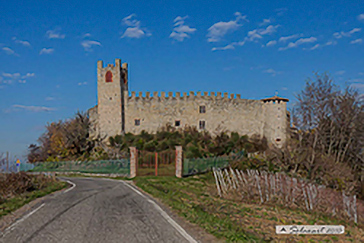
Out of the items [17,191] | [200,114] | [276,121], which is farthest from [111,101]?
[17,191]

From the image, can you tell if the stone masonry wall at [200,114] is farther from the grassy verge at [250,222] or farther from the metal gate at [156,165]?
the grassy verge at [250,222]

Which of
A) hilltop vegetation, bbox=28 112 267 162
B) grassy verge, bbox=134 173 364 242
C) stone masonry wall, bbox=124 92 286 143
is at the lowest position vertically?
grassy verge, bbox=134 173 364 242

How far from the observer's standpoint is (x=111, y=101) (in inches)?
1906

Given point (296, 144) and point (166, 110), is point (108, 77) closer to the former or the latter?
point (166, 110)

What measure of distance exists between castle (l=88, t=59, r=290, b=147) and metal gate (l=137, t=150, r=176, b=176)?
1975 cm

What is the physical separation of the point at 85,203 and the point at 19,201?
2.68m

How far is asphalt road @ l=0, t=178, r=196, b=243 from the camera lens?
7723 mm

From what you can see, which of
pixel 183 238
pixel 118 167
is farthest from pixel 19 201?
pixel 118 167

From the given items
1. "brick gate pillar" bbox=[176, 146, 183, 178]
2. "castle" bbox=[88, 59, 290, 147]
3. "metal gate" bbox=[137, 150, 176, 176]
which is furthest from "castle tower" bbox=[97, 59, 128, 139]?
"brick gate pillar" bbox=[176, 146, 183, 178]

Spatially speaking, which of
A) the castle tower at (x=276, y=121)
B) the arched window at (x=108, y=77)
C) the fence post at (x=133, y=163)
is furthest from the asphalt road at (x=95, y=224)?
the arched window at (x=108, y=77)

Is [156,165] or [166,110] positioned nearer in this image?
[156,165]

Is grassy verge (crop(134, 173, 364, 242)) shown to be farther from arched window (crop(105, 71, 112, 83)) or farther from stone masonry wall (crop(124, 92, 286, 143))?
arched window (crop(105, 71, 112, 83))

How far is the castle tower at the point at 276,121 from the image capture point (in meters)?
46.6

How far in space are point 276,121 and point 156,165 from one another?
77.4 ft
